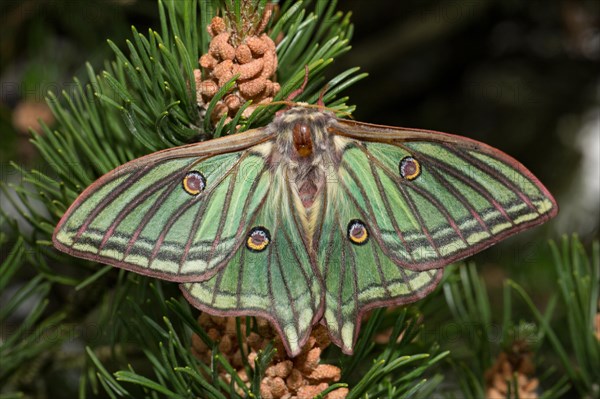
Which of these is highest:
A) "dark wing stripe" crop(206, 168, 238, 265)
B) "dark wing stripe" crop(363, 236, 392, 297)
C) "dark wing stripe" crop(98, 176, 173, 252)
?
"dark wing stripe" crop(98, 176, 173, 252)

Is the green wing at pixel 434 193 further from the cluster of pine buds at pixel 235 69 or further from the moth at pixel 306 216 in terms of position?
the cluster of pine buds at pixel 235 69

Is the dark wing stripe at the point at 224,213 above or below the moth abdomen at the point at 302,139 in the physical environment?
below

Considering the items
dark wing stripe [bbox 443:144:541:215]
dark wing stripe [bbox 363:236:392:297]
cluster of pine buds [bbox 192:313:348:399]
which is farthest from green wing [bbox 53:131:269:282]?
dark wing stripe [bbox 443:144:541:215]

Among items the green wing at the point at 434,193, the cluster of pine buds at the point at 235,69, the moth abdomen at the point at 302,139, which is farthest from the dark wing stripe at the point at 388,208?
the cluster of pine buds at the point at 235,69

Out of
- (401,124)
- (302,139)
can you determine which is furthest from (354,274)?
(401,124)

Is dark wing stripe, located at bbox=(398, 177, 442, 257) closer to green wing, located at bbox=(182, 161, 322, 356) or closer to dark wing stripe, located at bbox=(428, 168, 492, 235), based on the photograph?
dark wing stripe, located at bbox=(428, 168, 492, 235)

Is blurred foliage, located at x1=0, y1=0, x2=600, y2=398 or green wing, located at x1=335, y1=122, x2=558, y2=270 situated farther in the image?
blurred foliage, located at x1=0, y1=0, x2=600, y2=398

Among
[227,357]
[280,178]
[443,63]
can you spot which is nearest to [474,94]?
[443,63]

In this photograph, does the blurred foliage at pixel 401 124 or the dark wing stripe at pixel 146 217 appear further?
the blurred foliage at pixel 401 124
